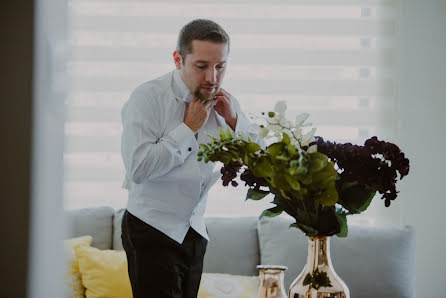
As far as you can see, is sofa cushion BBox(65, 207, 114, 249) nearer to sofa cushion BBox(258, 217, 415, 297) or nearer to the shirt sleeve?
sofa cushion BBox(258, 217, 415, 297)

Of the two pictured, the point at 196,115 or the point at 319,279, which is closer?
the point at 319,279

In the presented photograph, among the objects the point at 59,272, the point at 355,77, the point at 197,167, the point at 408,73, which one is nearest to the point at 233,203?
the point at 355,77

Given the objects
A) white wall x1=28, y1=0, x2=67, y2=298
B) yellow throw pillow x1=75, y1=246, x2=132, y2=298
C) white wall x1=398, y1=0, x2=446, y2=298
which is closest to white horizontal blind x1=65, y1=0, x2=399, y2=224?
white wall x1=398, y1=0, x2=446, y2=298

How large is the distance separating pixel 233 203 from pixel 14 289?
3008mm

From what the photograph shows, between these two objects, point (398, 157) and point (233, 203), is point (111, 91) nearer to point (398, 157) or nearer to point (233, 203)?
point (233, 203)

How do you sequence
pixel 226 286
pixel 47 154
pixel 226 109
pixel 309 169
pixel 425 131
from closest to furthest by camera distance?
pixel 47 154 < pixel 309 169 < pixel 226 109 < pixel 226 286 < pixel 425 131

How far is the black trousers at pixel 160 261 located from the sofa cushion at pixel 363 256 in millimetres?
1144

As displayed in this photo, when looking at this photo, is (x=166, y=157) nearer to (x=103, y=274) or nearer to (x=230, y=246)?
(x=103, y=274)

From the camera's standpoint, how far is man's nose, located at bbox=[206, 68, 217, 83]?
166cm

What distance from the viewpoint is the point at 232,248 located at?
114 inches

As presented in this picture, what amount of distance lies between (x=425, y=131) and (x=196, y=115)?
2.03m

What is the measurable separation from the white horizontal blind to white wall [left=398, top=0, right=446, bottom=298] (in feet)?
0.32

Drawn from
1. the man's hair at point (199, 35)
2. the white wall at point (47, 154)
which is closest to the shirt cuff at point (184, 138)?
the man's hair at point (199, 35)

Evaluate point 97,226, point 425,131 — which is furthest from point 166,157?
point 425,131
